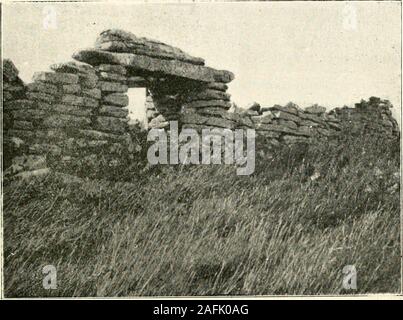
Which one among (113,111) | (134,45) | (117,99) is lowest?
(113,111)

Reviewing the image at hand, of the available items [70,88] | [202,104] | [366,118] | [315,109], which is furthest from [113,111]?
[366,118]

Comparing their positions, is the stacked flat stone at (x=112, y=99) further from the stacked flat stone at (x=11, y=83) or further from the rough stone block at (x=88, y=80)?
the stacked flat stone at (x=11, y=83)

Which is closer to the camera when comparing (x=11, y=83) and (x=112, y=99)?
(x=11, y=83)

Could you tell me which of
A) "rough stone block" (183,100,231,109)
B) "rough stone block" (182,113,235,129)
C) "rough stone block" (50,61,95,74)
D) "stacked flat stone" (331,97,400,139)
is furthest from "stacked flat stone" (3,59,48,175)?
"stacked flat stone" (331,97,400,139)

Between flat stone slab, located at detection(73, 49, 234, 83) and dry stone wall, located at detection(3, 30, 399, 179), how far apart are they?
0.04 feet

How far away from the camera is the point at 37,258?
14.5ft

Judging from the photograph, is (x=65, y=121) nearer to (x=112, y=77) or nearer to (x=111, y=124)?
(x=111, y=124)

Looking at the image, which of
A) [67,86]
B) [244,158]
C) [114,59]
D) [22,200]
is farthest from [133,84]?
[22,200]

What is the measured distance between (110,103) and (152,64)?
661 millimetres

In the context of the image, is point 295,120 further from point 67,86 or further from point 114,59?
point 67,86

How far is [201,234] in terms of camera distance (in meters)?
4.70

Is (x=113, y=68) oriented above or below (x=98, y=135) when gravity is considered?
above
